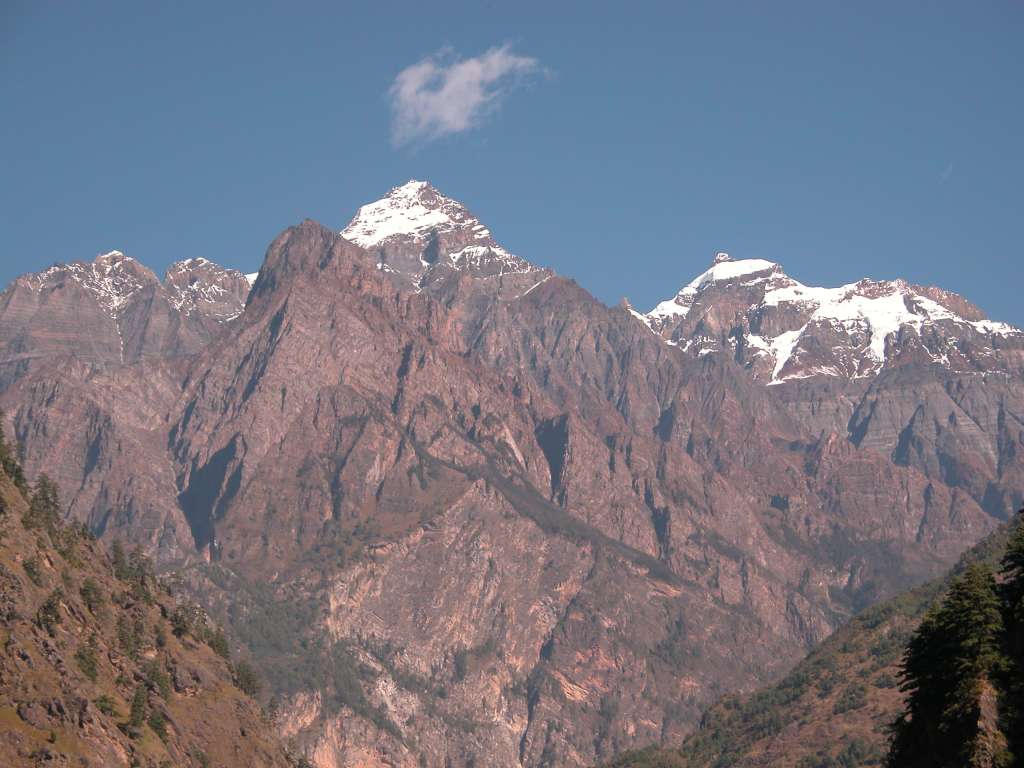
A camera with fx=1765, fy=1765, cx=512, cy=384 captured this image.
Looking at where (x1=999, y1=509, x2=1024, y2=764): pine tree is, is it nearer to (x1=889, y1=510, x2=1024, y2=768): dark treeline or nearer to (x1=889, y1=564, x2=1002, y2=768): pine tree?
(x1=889, y1=510, x2=1024, y2=768): dark treeline

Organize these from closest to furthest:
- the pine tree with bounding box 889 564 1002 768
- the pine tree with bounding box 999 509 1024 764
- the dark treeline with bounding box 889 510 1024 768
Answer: the pine tree with bounding box 999 509 1024 764, the dark treeline with bounding box 889 510 1024 768, the pine tree with bounding box 889 564 1002 768

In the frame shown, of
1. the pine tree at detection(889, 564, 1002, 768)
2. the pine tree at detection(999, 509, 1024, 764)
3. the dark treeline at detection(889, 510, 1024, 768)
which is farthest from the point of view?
the pine tree at detection(889, 564, 1002, 768)

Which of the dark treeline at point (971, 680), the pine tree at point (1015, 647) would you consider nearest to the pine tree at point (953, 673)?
the dark treeline at point (971, 680)

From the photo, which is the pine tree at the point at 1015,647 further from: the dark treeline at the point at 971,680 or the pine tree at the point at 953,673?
the pine tree at the point at 953,673

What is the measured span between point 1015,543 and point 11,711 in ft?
328

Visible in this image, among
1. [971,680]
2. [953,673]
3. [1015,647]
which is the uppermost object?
[1015,647]

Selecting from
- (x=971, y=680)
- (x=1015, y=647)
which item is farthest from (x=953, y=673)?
(x=1015, y=647)

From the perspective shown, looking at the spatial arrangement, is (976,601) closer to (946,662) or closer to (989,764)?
(946,662)

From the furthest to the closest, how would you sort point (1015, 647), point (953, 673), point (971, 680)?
point (953, 673) → point (1015, 647) → point (971, 680)

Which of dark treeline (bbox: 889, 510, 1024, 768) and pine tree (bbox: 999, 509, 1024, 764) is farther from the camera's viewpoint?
dark treeline (bbox: 889, 510, 1024, 768)

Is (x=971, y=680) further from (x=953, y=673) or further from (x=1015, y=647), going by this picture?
(x=1015, y=647)

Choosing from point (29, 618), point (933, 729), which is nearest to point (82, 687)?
point (29, 618)

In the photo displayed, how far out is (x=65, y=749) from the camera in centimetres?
18088

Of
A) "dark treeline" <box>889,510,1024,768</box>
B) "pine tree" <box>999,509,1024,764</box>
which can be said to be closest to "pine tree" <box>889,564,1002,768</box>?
"dark treeline" <box>889,510,1024,768</box>
